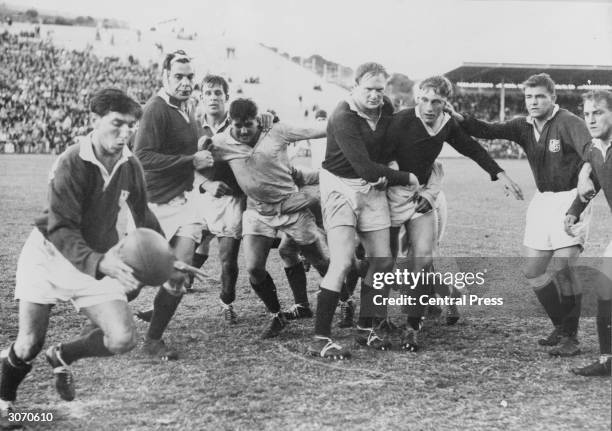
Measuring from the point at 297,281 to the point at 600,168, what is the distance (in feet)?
7.33

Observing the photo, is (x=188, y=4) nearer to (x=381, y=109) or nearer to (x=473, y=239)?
(x=381, y=109)

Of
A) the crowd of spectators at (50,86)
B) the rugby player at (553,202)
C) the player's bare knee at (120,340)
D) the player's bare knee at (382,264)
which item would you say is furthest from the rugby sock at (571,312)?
the crowd of spectators at (50,86)

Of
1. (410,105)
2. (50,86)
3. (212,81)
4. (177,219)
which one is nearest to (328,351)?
(177,219)

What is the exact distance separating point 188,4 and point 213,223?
1.63 meters

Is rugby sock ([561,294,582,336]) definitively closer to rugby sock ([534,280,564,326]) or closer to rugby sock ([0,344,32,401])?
rugby sock ([534,280,564,326])

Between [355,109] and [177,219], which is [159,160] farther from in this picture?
[355,109]

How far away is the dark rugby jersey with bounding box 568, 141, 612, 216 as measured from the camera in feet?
12.4

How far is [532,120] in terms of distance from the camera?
A: 442cm

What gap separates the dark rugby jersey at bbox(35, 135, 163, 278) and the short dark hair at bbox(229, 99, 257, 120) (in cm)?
118

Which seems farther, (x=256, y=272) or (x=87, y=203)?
(x=256, y=272)

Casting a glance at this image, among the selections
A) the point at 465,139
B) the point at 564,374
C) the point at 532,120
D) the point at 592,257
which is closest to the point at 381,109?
the point at 465,139

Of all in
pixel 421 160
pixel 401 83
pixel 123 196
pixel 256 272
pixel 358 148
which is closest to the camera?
pixel 123 196

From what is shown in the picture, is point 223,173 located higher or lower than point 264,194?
higher

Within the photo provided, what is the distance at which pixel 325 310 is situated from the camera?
4098mm
